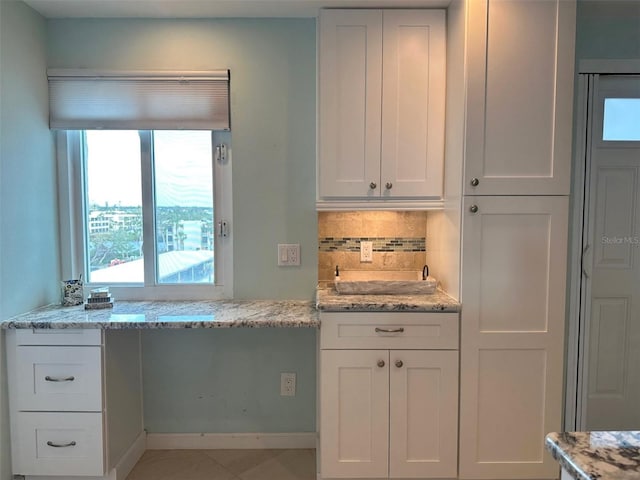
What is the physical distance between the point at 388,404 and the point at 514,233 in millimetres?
986

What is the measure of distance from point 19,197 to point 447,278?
217cm

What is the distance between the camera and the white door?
85.0 inches

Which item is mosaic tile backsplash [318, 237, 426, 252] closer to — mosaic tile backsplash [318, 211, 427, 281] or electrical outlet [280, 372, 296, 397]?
mosaic tile backsplash [318, 211, 427, 281]

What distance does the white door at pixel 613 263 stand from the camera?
216 cm

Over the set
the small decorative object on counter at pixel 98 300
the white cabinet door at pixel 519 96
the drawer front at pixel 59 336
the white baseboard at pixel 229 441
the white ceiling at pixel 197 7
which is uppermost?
the white ceiling at pixel 197 7

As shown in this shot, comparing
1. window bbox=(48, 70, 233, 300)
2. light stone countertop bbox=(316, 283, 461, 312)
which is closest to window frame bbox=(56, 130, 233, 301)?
window bbox=(48, 70, 233, 300)

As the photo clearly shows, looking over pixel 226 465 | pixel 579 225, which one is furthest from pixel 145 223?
pixel 579 225

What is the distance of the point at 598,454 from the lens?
2.31ft

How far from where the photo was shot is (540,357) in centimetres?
183

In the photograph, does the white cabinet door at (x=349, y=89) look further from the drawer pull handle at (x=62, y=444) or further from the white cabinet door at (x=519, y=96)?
the drawer pull handle at (x=62, y=444)

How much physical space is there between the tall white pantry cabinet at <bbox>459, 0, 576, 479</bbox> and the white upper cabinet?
9.4 inches

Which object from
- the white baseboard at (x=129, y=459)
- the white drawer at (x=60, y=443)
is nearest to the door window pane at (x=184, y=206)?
the white drawer at (x=60, y=443)

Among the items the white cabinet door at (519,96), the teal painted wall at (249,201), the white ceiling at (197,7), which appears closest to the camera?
the white cabinet door at (519,96)

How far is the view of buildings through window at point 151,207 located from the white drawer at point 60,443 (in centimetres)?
76
